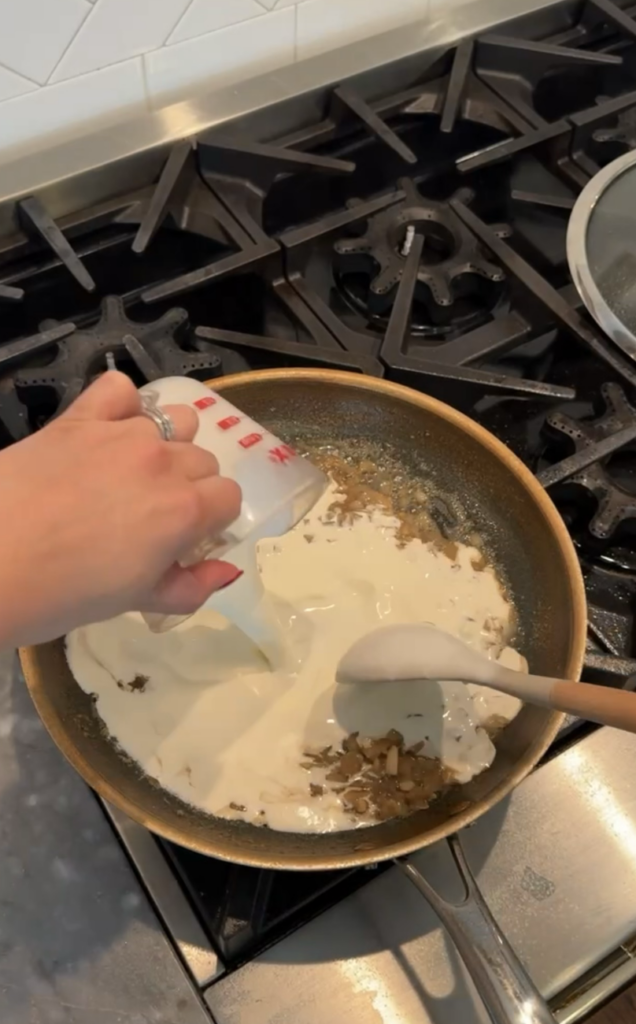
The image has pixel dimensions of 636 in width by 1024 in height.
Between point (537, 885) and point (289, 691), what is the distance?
0.21 metres

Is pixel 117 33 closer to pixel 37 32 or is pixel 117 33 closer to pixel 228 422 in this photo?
pixel 37 32

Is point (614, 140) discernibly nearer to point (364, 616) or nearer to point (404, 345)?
point (404, 345)

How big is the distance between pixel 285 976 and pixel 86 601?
0.28 metres

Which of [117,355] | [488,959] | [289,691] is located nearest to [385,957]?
[488,959]

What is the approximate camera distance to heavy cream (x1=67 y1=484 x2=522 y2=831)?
1.99ft

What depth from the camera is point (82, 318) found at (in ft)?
2.68

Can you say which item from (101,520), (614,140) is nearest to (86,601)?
(101,520)

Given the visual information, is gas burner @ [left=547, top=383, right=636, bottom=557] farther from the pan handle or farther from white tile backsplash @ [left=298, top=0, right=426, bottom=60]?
white tile backsplash @ [left=298, top=0, right=426, bottom=60]

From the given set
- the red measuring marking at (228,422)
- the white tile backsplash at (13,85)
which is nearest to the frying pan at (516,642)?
the red measuring marking at (228,422)

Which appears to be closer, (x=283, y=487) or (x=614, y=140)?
(x=283, y=487)

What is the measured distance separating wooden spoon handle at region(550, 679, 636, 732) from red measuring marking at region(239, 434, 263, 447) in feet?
0.73

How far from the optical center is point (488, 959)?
0.49 m

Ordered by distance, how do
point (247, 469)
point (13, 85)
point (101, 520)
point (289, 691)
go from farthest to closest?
point (13, 85)
point (289, 691)
point (247, 469)
point (101, 520)

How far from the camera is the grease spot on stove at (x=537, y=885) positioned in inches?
A: 22.6
